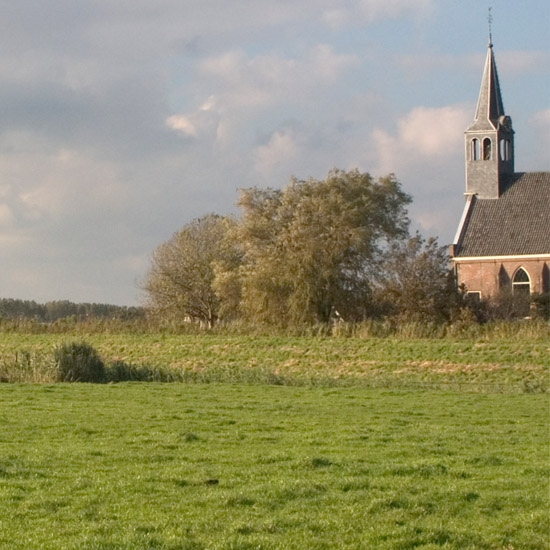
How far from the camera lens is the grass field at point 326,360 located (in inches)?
1227

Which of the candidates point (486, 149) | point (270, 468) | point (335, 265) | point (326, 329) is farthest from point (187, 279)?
point (270, 468)

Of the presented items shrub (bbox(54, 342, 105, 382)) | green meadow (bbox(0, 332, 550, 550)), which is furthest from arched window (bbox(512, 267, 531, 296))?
shrub (bbox(54, 342, 105, 382))

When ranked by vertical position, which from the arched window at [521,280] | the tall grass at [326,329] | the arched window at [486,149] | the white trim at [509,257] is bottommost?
the tall grass at [326,329]

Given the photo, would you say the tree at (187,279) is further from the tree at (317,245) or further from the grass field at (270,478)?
the grass field at (270,478)

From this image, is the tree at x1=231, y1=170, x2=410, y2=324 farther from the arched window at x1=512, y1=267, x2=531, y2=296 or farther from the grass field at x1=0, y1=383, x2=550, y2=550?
the grass field at x1=0, y1=383, x2=550, y2=550

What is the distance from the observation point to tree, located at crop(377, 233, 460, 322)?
45.3 meters

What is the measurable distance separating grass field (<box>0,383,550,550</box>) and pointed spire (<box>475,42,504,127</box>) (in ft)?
172

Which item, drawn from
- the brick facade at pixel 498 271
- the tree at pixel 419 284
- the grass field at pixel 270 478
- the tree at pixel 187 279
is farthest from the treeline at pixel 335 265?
the grass field at pixel 270 478

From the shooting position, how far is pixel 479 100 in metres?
70.2

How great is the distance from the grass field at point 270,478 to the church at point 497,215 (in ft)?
143

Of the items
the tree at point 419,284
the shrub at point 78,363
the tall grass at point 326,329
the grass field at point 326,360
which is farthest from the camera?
the tree at point 419,284

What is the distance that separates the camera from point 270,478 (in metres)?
10.9

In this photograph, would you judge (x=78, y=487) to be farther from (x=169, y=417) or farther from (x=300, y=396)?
(x=300, y=396)

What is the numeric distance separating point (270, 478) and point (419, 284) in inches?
1402
